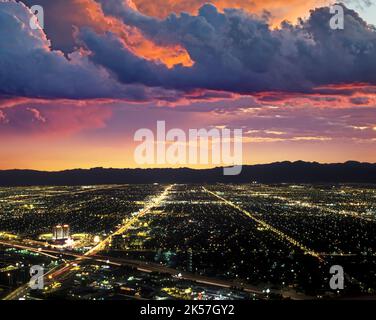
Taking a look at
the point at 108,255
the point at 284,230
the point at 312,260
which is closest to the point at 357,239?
the point at 284,230

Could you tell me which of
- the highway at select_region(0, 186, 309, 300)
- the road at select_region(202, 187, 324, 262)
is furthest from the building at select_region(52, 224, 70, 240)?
the road at select_region(202, 187, 324, 262)

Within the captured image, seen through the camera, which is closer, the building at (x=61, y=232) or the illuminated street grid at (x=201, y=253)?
the illuminated street grid at (x=201, y=253)

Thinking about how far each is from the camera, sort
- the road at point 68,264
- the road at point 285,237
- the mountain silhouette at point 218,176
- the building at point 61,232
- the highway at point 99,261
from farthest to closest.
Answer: the mountain silhouette at point 218,176 → the building at point 61,232 → the road at point 285,237 → the highway at point 99,261 → the road at point 68,264

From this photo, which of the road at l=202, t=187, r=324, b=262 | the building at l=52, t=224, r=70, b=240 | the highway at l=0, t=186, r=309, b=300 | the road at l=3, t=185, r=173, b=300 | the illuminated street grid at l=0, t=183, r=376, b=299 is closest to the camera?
the road at l=3, t=185, r=173, b=300

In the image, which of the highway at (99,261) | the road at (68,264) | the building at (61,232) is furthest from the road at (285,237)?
the building at (61,232)

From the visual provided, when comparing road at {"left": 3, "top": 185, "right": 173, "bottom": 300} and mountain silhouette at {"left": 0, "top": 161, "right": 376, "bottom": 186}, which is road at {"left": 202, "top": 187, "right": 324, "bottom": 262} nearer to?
road at {"left": 3, "top": 185, "right": 173, "bottom": 300}

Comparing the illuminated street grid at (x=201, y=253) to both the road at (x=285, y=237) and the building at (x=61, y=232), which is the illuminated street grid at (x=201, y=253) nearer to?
the road at (x=285, y=237)

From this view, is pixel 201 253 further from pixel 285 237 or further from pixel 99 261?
pixel 285 237
